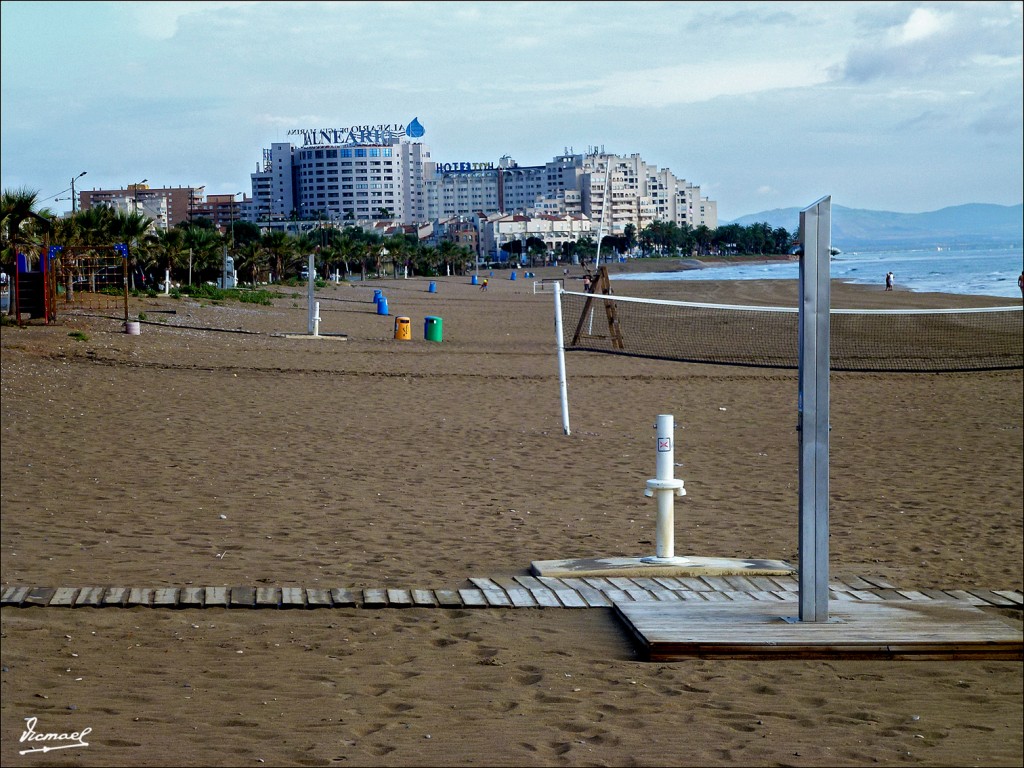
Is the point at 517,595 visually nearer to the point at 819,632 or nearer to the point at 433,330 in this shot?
the point at 819,632

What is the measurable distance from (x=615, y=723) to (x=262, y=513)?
438 centimetres

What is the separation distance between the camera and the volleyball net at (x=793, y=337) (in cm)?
2108

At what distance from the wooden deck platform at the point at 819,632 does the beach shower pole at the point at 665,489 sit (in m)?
0.77

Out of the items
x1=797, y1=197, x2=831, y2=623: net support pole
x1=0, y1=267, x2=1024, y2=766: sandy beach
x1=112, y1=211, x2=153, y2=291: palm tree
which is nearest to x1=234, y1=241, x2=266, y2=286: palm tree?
x1=112, y1=211, x2=153, y2=291: palm tree

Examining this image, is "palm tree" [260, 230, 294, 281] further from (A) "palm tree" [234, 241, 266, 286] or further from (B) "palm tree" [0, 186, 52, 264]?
(B) "palm tree" [0, 186, 52, 264]

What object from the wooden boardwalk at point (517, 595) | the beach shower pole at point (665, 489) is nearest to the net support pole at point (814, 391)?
the wooden boardwalk at point (517, 595)

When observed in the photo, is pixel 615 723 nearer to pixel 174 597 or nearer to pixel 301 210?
pixel 174 597

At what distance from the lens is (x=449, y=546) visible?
23.1 ft

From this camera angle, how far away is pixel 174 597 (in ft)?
18.5

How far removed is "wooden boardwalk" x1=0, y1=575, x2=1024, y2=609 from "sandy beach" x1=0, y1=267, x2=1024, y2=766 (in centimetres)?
12

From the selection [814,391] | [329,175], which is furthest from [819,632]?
[329,175]

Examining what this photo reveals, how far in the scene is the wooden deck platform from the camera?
4836 millimetres

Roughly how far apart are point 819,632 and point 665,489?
4.49 ft

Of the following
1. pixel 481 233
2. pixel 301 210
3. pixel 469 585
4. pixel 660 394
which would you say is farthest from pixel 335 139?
pixel 469 585
